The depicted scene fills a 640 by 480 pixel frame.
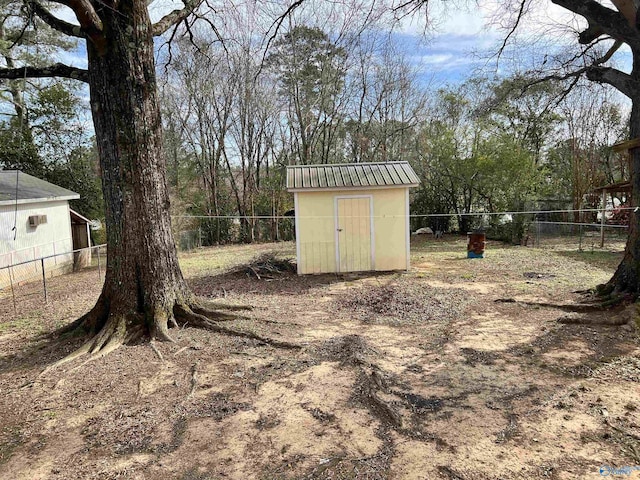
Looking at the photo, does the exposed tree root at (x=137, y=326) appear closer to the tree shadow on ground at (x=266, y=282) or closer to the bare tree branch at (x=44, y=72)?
the tree shadow on ground at (x=266, y=282)

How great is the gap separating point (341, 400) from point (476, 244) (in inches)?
342

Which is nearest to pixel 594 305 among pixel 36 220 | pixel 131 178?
pixel 131 178

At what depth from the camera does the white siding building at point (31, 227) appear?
9203 millimetres

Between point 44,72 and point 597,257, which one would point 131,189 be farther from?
point 597,257

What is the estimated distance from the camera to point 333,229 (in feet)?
28.6

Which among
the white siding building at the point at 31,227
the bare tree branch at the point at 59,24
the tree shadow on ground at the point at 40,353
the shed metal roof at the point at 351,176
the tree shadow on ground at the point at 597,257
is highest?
the bare tree branch at the point at 59,24

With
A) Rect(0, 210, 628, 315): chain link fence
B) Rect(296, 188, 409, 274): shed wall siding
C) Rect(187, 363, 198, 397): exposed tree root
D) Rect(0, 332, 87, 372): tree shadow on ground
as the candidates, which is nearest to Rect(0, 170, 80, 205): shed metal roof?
Rect(0, 210, 628, 315): chain link fence

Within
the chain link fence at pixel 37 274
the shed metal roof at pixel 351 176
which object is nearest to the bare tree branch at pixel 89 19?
the chain link fence at pixel 37 274

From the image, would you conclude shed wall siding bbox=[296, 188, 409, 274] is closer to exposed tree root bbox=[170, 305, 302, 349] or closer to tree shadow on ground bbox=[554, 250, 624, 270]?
exposed tree root bbox=[170, 305, 302, 349]

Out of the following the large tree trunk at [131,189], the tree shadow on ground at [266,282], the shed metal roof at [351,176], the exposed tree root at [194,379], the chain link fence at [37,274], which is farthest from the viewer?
the shed metal roof at [351,176]

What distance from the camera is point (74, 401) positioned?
3.23m

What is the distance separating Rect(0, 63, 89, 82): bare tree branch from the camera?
4.33m

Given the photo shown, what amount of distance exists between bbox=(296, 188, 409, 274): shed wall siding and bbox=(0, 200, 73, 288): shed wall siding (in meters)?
6.42

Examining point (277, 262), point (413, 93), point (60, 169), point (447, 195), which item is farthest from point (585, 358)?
point (60, 169)
